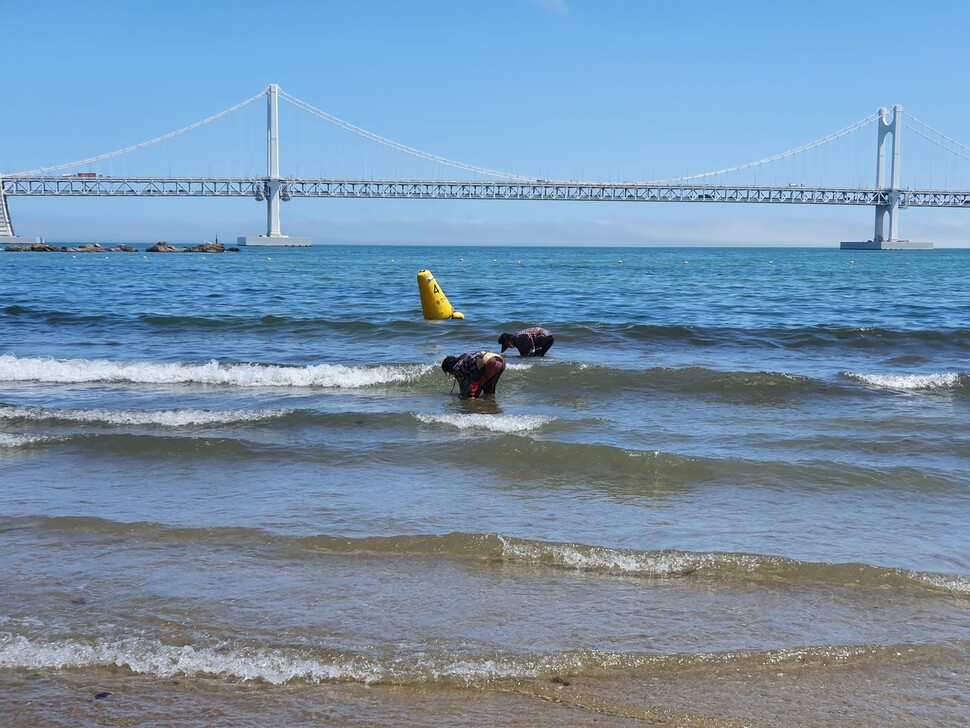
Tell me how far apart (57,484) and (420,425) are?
8.36 feet

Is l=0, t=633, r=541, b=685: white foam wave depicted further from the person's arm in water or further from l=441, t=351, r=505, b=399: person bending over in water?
the person's arm in water

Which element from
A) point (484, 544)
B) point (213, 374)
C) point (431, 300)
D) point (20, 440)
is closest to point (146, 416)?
point (20, 440)

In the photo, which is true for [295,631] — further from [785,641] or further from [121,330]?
[121,330]

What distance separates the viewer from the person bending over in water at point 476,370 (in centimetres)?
778

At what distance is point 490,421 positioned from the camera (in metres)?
6.90

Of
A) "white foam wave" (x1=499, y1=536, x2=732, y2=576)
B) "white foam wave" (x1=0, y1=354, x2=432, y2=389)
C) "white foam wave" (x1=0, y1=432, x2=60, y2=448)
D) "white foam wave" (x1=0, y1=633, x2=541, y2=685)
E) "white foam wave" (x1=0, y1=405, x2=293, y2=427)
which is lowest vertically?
"white foam wave" (x1=0, y1=633, x2=541, y2=685)

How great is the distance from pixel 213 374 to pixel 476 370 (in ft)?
10.1

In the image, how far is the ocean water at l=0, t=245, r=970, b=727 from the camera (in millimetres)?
2822

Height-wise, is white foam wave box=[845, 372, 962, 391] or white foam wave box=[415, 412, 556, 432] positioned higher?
white foam wave box=[845, 372, 962, 391]

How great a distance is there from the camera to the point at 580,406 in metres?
7.93

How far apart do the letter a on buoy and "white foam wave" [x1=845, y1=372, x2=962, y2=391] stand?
658 centimetres

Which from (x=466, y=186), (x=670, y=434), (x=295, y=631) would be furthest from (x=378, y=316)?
(x=466, y=186)

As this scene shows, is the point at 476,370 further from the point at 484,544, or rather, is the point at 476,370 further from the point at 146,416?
the point at 484,544

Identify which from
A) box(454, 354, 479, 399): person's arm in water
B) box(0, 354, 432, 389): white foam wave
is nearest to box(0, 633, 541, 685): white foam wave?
box(454, 354, 479, 399): person's arm in water
